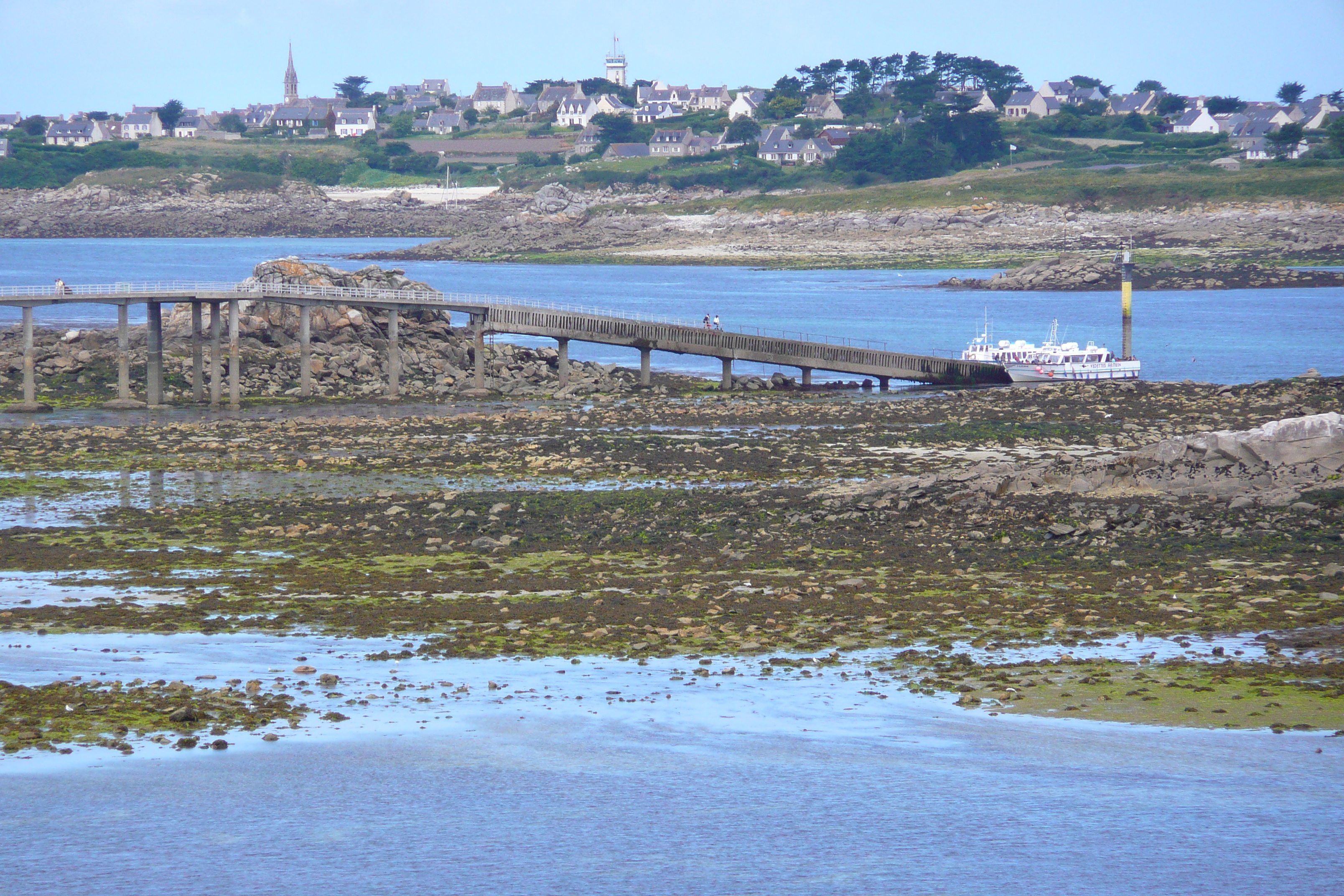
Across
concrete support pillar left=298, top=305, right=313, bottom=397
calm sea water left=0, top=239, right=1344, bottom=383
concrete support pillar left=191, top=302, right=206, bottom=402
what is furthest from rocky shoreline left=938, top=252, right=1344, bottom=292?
concrete support pillar left=191, top=302, right=206, bottom=402

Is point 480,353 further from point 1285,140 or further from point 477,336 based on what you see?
point 1285,140

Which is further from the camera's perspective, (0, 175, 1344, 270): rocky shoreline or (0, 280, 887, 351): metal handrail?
(0, 175, 1344, 270): rocky shoreline

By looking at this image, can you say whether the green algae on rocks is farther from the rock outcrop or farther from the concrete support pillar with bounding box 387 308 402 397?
the rock outcrop

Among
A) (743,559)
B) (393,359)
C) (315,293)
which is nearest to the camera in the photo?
(743,559)

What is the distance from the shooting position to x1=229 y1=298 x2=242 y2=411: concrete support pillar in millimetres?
60812

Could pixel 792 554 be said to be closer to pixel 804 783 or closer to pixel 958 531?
pixel 958 531

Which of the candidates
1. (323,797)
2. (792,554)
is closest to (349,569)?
(792,554)

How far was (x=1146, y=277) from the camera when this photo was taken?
14162 centimetres

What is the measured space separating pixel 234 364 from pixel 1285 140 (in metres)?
162

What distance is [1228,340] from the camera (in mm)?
95875

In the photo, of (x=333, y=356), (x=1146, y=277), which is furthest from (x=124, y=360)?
(x=1146, y=277)

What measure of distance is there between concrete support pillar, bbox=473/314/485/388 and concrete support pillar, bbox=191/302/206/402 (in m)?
11.9

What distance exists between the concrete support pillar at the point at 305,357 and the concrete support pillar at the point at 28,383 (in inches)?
407

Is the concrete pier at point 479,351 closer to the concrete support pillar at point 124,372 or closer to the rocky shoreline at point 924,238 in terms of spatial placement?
the concrete support pillar at point 124,372
